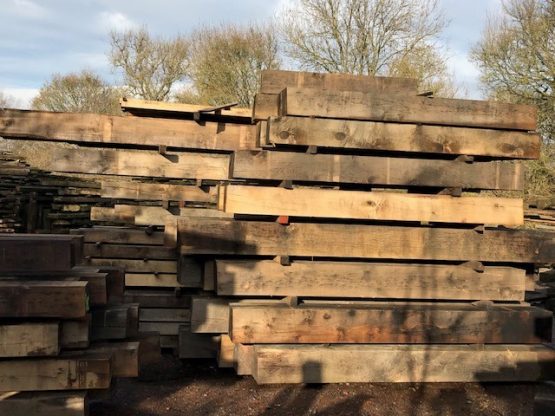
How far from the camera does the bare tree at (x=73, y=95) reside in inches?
1421

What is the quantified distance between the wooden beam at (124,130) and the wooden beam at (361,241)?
65.3 inches

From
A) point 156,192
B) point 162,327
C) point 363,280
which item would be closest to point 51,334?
point 363,280

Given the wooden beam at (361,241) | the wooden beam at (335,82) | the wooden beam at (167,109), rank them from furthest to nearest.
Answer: the wooden beam at (167,109) < the wooden beam at (335,82) < the wooden beam at (361,241)

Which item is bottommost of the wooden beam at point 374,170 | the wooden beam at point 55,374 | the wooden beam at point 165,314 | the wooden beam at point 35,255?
the wooden beam at point 165,314

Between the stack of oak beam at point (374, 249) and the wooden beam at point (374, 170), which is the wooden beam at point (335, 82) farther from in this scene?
the wooden beam at point (374, 170)

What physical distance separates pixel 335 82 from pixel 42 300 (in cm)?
270

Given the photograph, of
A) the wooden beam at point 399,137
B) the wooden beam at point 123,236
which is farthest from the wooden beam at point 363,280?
the wooden beam at point 123,236

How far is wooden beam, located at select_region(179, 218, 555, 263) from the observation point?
394cm

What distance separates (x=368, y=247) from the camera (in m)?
4.06

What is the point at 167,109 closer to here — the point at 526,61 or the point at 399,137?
the point at 399,137

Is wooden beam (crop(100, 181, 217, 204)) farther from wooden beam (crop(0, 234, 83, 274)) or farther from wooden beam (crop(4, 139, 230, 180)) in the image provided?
wooden beam (crop(0, 234, 83, 274))

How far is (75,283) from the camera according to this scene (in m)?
3.19

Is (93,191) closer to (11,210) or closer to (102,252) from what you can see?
(11,210)

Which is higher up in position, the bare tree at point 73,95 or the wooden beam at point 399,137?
the bare tree at point 73,95
